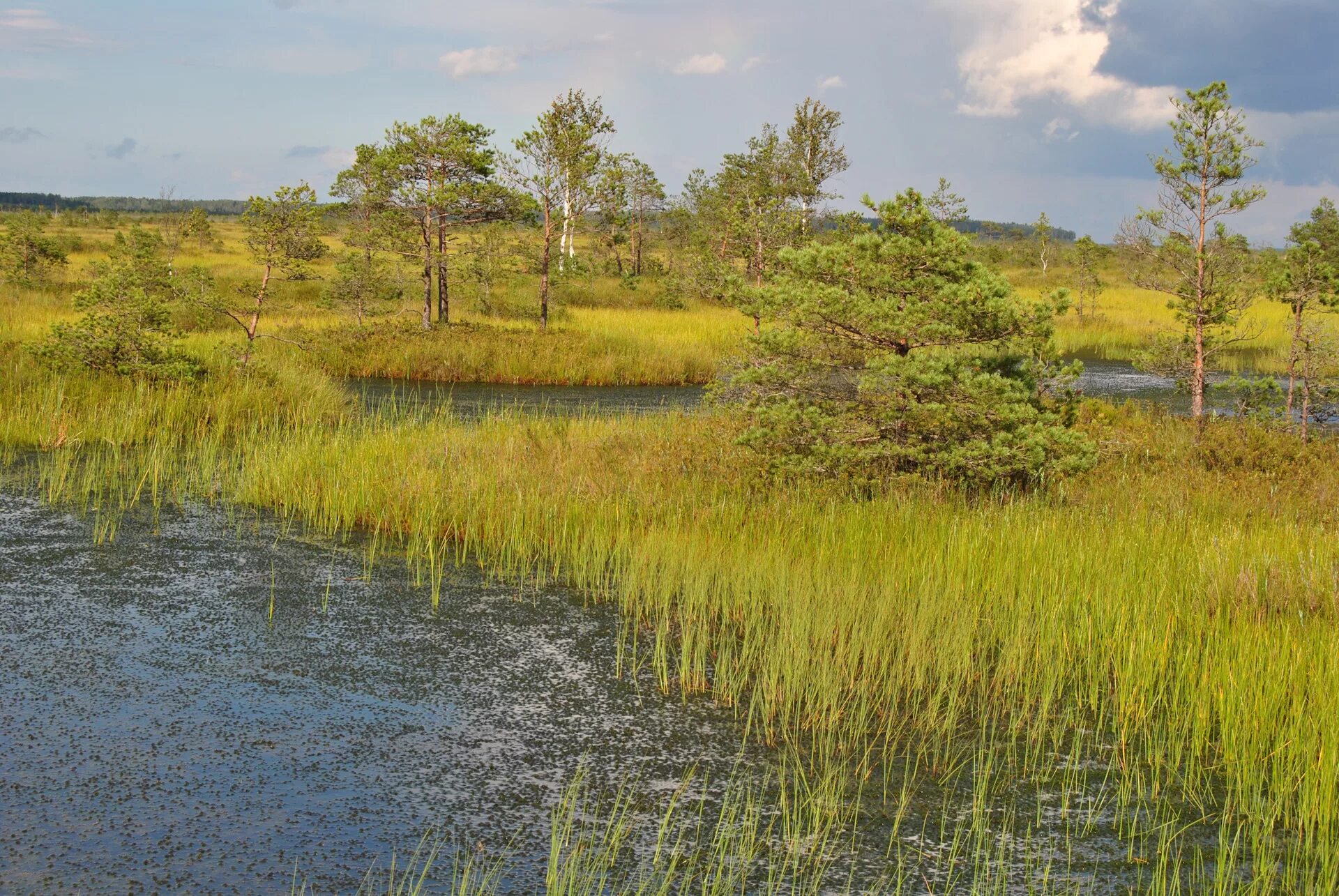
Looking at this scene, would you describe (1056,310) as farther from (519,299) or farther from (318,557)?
(519,299)

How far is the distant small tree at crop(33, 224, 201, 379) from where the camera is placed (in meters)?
13.3

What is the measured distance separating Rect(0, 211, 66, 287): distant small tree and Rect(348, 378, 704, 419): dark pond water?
14.7 metres

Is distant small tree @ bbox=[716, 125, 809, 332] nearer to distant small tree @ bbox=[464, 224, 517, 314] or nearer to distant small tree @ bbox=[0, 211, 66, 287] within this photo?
distant small tree @ bbox=[464, 224, 517, 314]

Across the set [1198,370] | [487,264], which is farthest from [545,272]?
[1198,370]

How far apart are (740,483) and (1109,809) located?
509cm

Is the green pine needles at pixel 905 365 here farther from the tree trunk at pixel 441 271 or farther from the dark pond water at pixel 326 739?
the tree trunk at pixel 441 271

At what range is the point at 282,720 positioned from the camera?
542 cm

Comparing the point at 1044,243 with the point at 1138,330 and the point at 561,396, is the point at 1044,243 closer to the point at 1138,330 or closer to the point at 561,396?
the point at 1138,330

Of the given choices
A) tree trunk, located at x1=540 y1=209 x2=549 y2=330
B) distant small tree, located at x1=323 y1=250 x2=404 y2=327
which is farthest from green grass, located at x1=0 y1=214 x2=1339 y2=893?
tree trunk, located at x1=540 y1=209 x2=549 y2=330

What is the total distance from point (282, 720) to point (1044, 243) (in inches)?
1893

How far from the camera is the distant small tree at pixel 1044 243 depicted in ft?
163

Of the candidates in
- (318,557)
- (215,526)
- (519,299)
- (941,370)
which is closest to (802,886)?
(941,370)

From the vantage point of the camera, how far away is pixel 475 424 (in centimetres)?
1248

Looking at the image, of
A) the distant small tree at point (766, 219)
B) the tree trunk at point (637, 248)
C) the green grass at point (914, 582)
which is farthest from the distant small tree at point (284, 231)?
the tree trunk at point (637, 248)
